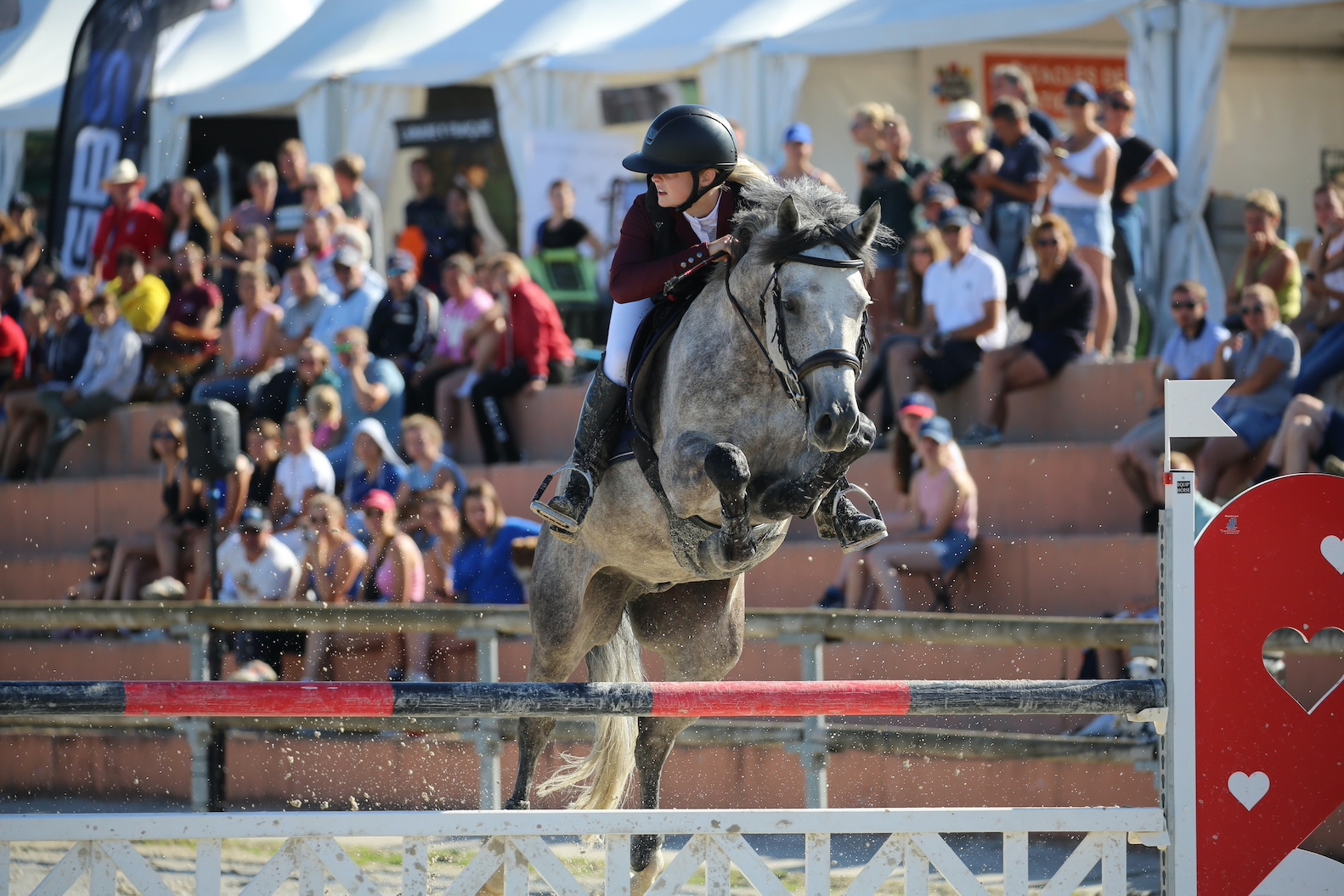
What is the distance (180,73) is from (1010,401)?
8.51 metres

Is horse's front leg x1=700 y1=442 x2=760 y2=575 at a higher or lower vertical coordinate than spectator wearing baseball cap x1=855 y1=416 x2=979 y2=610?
higher

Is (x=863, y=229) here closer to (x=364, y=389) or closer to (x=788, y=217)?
(x=788, y=217)

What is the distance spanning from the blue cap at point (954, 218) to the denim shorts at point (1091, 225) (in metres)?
0.54

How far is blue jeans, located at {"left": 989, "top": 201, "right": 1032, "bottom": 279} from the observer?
8.65m

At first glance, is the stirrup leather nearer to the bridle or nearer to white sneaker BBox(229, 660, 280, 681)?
the bridle

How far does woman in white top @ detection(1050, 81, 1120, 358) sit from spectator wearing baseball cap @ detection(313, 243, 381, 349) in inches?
163

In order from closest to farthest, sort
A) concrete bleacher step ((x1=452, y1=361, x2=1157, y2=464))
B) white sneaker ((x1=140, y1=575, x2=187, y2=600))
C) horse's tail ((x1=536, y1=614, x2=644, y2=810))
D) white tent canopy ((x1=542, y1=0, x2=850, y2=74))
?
1. horse's tail ((x1=536, y1=614, x2=644, y2=810))
2. concrete bleacher step ((x1=452, y1=361, x2=1157, y2=464))
3. white sneaker ((x1=140, y1=575, x2=187, y2=600))
4. white tent canopy ((x1=542, y1=0, x2=850, y2=74))

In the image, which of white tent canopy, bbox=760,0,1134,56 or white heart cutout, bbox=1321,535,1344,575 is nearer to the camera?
white heart cutout, bbox=1321,535,1344,575

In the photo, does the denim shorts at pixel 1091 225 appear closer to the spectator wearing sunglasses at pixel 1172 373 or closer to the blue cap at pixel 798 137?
the spectator wearing sunglasses at pixel 1172 373

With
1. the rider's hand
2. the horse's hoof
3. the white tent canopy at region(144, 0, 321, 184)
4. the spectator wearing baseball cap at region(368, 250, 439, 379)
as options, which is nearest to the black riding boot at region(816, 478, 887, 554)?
the rider's hand

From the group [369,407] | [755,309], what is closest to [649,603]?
[755,309]

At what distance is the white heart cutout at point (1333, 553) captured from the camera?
149 inches

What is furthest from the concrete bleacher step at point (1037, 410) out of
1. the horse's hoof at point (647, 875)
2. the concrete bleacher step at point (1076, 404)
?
the horse's hoof at point (647, 875)

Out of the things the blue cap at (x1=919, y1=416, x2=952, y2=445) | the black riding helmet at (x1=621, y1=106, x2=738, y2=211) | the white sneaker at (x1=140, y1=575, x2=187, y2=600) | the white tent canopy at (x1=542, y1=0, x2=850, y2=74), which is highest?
the white tent canopy at (x1=542, y1=0, x2=850, y2=74)
